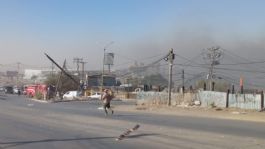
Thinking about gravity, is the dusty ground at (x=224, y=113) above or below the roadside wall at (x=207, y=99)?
below

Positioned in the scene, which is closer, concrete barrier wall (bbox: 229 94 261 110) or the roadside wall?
concrete barrier wall (bbox: 229 94 261 110)

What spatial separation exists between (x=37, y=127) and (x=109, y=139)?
7404mm

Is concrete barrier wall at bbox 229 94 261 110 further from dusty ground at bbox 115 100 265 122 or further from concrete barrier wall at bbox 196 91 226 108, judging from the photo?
dusty ground at bbox 115 100 265 122

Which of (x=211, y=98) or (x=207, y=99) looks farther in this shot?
(x=207, y=99)

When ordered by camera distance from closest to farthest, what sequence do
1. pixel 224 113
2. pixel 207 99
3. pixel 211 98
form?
1. pixel 224 113
2. pixel 211 98
3. pixel 207 99

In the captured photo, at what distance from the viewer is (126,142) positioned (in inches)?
723

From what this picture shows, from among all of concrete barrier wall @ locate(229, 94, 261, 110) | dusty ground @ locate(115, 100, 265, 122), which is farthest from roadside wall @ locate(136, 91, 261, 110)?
dusty ground @ locate(115, 100, 265, 122)

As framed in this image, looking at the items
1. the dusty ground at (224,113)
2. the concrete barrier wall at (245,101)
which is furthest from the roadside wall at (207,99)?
the dusty ground at (224,113)

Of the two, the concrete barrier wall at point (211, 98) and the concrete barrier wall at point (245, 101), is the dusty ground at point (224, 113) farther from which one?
the concrete barrier wall at point (211, 98)

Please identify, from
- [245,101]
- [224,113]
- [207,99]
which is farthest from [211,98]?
[224,113]

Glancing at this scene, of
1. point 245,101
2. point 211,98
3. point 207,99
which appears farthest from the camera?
point 207,99

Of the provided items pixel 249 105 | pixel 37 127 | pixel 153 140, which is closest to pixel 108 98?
pixel 37 127

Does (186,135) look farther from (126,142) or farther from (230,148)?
(230,148)

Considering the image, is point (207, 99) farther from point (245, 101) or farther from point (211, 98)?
point (245, 101)
